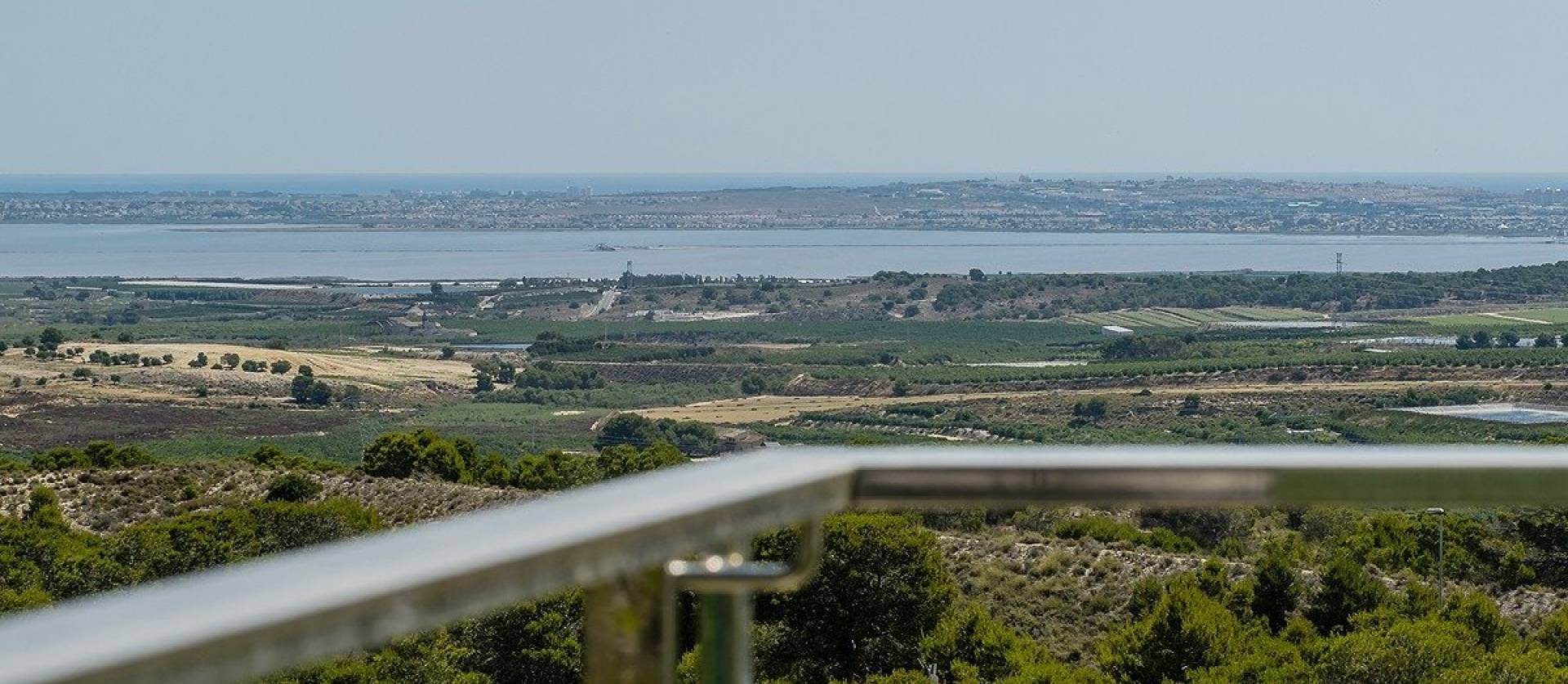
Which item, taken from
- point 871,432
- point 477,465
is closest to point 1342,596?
point 477,465

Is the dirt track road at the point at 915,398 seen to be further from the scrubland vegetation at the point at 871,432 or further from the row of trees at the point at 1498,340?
the row of trees at the point at 1498,340

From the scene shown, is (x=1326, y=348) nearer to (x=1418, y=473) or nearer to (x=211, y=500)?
(x=211, y=500)

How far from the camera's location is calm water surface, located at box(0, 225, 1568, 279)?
10456 cm

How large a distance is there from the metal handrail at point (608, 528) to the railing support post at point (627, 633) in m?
0.02

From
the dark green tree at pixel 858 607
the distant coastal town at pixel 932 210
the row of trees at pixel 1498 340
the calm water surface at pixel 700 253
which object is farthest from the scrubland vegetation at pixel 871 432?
the distant coastal town at pixel 932 210

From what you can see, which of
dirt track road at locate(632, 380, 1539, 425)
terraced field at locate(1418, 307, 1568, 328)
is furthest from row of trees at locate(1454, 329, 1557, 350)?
dirt track road at locate(632, 380, 1539, 425)

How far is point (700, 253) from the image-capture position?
12450 cm

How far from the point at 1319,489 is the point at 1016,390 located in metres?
47.6

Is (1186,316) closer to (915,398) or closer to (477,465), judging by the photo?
(915,398)

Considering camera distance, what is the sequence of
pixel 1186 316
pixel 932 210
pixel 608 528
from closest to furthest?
pixel 608 528 < pixel 1186 316 < pixel 932 210

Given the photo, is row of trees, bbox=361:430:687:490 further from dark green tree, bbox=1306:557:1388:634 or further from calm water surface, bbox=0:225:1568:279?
calm water surface, bbox=0:225:1568:279

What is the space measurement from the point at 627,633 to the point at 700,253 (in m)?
124

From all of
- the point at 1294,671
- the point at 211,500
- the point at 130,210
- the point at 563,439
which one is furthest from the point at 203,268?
the point at 1294,671

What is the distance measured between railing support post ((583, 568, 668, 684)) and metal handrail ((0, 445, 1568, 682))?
0.07ft
